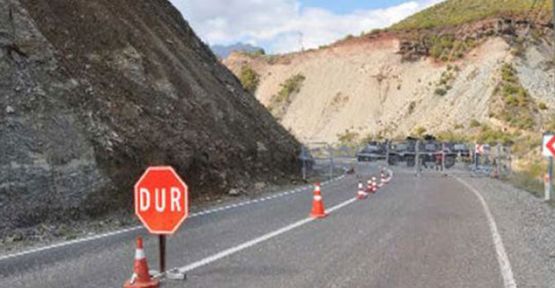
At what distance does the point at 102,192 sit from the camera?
56.6 ft

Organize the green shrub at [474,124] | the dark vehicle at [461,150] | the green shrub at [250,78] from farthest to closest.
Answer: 1. the green shrub at [250,78]
2. the green shrub at [474,124]
3. the dark vehicle at [461,150]

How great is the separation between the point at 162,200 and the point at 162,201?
11 millimetres

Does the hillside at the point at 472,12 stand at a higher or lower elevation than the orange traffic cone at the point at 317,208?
higher

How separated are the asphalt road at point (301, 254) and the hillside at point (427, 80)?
50.5m

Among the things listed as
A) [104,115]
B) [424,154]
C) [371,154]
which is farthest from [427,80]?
[104,115]

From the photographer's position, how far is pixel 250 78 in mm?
103812

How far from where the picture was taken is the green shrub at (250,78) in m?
103

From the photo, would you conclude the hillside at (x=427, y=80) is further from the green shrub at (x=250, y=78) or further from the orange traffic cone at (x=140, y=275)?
the orange traffic cone at (x=140, y=275)

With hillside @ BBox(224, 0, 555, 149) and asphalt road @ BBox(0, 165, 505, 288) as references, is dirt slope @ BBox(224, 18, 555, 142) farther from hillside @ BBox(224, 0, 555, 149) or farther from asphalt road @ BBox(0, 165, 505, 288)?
asphalt road @ BBox(0, 165, 505, 288)

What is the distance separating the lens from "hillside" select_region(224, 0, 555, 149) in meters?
73.6

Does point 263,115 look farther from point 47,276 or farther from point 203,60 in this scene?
point 47,276

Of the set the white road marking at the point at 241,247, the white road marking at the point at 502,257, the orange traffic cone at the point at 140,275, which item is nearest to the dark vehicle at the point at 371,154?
the white road marking at the point at 502,257

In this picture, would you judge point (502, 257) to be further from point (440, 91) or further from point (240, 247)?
point (440, 91)

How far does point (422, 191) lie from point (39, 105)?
12985 millimetres
